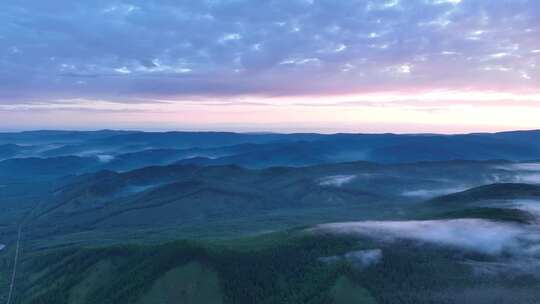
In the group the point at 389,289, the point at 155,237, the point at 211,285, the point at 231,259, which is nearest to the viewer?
the point at 389,289

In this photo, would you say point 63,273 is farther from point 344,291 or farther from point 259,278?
point 344,291

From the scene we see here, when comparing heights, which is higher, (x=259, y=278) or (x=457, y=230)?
Result: (x=457, y=230)

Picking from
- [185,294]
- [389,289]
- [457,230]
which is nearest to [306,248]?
[389,289]

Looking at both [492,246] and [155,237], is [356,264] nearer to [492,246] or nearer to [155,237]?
[492,246]

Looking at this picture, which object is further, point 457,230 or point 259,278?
point 457,230

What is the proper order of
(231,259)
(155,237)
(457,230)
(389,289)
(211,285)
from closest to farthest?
1. (389,289)
2. (211,285)
3. (231,259)
4. (457,230)
5. (155,237)

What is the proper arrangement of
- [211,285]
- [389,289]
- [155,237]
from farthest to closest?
1. [155,237]
2. [211,285]
3. [389,289]

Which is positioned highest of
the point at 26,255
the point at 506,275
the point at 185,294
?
the point at 506,275

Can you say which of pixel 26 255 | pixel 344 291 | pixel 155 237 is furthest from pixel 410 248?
pixel 26 255

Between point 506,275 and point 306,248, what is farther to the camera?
point 306,248
